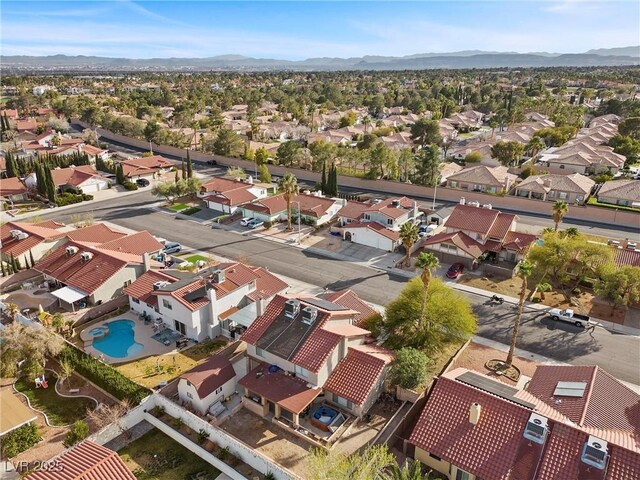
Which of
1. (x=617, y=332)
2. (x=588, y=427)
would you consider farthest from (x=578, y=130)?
(x=588, y=427)

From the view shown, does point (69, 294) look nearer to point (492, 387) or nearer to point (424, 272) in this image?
point (424, 272)

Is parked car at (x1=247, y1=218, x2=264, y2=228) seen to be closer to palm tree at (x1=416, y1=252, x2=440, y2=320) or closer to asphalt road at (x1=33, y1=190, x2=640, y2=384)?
→ asphalt road at (x1=33, y1=190, x2=640, y2=384)

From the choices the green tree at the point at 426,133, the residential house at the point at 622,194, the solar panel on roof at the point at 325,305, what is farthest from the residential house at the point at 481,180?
the solar panel on roof at the point at 325,305

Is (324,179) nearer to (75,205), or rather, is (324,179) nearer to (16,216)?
(75,205)

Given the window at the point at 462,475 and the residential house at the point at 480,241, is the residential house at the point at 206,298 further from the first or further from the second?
the residential house at the point at 480,241

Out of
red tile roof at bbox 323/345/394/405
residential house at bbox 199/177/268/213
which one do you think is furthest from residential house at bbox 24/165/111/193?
red tile roof at bbox 323/345/394/405

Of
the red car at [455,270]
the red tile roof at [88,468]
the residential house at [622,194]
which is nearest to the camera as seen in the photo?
the red tile roof at [88,468]
